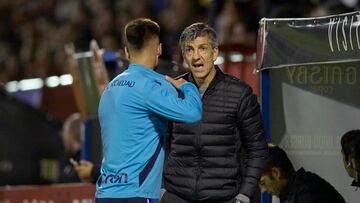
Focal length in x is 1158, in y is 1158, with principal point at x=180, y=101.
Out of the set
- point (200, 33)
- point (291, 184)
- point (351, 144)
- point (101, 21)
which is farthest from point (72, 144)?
point (351, 144)

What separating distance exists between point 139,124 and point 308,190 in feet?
4.68

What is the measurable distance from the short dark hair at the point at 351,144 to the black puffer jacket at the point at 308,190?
1.09 ft

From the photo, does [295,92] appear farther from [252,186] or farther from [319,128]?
[252,186]

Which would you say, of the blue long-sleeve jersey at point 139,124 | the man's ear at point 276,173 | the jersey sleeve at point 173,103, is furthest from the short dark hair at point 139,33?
the man's ear at point 276,173

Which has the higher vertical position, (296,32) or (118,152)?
(296,32)

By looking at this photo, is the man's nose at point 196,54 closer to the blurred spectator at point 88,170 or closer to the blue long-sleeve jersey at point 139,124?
the blue long-sleeve jersey at point 139,124

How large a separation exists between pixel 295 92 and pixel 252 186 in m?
1.39

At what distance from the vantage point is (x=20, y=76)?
17328 mm

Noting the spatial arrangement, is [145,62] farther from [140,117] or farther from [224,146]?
[224,146]

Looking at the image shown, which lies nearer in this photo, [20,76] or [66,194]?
[66,194]

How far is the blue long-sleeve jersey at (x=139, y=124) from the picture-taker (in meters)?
6.66

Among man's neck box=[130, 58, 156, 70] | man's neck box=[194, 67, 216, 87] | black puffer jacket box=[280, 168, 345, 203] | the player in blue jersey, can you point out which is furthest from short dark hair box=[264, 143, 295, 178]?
man's neck box=[130, 58, 156, 70]

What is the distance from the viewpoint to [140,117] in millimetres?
6711

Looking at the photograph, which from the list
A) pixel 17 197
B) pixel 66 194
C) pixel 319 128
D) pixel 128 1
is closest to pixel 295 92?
pixel 319 128
